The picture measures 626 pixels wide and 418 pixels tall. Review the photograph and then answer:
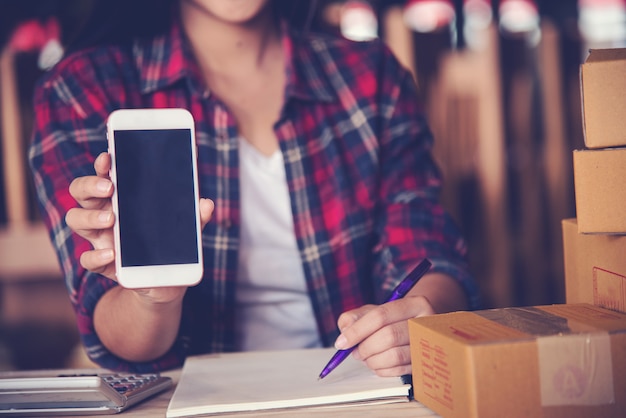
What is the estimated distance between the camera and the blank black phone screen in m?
0.78

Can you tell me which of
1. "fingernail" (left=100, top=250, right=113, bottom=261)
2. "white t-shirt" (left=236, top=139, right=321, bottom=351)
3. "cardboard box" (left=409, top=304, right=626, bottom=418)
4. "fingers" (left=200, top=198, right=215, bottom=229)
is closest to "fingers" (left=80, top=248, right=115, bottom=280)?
"fingernail" (left=100, top=250, right=113, bottom=261)

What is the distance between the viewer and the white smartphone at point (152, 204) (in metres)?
0.78

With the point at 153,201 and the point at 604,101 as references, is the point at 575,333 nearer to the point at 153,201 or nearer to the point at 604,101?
the point at 604,101

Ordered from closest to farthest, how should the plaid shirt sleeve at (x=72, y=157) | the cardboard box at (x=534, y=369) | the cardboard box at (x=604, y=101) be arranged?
1. the cardboard box at (x=534, y=369)
2. the cardboard box at (x=604, y=101)
3. the plaid shirt sleeve at (x=72, y=157)

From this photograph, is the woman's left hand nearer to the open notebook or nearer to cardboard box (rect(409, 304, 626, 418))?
the open notebook

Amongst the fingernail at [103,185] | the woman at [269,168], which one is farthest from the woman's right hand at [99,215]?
the woman at [269,168]

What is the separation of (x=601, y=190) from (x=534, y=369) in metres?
0.21

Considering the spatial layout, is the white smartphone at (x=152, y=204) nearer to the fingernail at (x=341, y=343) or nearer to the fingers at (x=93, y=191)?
the fingers at (x=93, y=191)

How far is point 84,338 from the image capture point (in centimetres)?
110

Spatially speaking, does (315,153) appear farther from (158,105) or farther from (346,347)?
(346,347)

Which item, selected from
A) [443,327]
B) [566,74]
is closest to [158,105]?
[443,327]

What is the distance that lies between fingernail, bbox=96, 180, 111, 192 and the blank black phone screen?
0.01 metres

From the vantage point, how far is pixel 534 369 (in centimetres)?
67

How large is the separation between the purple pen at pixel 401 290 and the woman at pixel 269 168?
0.55ft
